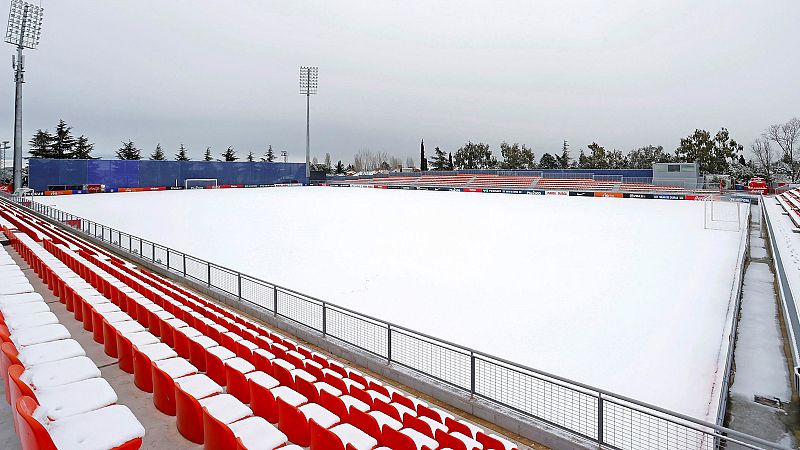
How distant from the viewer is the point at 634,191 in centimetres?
5269

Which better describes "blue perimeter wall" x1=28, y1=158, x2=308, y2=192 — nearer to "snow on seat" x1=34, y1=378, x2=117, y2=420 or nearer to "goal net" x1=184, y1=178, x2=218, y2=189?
"goal net" x1=184, y1=178, x2=218, y2=189

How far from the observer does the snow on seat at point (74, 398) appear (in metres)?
3.36

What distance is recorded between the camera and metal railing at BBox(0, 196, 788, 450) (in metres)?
5.02

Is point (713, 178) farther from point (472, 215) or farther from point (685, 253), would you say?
point (685, 253)

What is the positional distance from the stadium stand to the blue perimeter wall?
55605mm

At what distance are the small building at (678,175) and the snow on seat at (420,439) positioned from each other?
56369 millimetres

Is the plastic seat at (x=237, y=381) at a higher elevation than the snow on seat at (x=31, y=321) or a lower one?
lower

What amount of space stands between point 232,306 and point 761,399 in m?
9.73

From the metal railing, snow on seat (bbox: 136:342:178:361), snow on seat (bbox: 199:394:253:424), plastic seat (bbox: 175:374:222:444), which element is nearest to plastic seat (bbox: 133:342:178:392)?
snow on seat (bbox: 136:342:178:361)

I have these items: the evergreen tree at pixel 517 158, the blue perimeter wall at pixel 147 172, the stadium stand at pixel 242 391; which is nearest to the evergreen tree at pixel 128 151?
the blue perimeter wall at pixel 147 172

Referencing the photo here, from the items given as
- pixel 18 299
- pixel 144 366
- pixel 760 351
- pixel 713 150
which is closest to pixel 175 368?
pixel 144 366

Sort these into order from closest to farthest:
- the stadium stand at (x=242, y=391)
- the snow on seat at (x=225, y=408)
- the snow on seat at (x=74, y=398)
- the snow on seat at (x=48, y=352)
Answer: the snow on seat at (x=74, y=398) → the stadium stand at (x=242, y=391) → the snow on seat at (x=225, y=408) → the snow on seat at (x=48, y=352)

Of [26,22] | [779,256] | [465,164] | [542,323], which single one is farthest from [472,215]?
[465,164]

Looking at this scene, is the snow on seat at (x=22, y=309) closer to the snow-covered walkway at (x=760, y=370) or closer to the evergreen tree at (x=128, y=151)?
the snow-covered walkway at (x=760, y=370)
